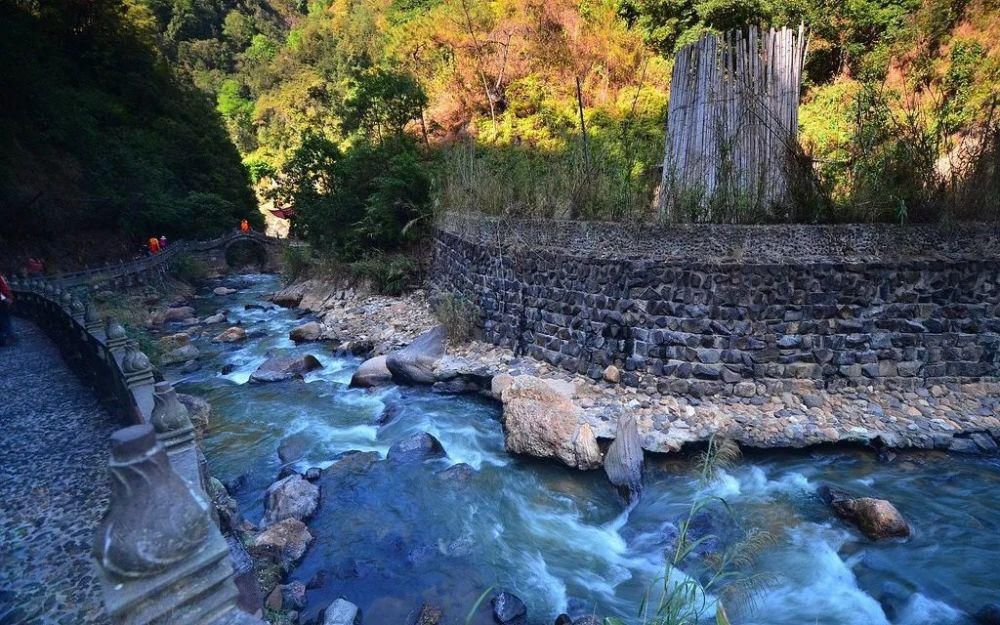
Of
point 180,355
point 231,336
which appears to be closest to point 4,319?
point 180,355

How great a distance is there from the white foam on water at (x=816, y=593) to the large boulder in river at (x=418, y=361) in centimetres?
524

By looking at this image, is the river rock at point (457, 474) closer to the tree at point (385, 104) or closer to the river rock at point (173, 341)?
the river rock at point (173, 341)

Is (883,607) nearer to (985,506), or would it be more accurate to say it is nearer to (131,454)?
(985,506)

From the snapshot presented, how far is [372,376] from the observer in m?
8.23

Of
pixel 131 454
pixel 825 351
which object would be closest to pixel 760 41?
pixel 825 351

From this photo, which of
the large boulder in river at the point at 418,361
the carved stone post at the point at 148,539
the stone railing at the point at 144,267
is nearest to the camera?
the carved stone post at the point at 148,539

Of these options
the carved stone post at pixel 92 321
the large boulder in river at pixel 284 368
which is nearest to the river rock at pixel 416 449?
the large boulder in river at pixel 284 368

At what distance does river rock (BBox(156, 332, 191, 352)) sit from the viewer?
1048 cm


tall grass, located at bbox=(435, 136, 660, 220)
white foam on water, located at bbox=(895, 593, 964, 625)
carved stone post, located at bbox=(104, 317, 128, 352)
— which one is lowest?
white foam on water, located at bbox=(895, 593, 964, 625)

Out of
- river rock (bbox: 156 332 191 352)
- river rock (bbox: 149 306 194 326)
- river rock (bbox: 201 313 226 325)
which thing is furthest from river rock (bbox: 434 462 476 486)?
river rock (bbox: 149 306 194 326)

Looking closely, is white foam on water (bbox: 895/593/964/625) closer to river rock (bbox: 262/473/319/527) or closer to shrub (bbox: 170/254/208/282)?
river rock (bbox: 262/473/319/527)

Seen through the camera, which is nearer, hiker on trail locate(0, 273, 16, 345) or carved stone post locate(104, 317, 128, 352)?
carved stone post locate(104, 317, 128, 352)

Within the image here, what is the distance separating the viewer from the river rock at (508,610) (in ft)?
12.6

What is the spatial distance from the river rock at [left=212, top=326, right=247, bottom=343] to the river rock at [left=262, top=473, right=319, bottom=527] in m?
7.15
